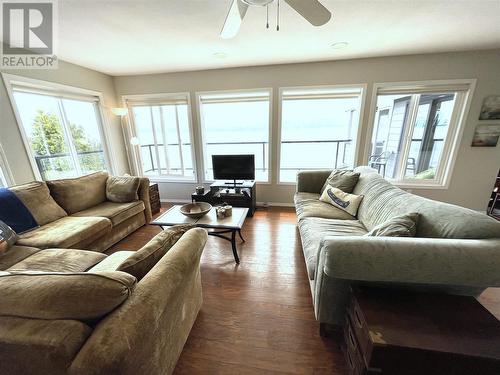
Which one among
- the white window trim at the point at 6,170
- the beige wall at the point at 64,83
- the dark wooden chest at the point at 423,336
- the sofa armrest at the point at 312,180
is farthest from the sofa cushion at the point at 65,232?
the sofa armrest at the point at 312,180

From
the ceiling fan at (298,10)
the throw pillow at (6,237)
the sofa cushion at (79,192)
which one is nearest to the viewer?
the ceiling fan at (298,10)

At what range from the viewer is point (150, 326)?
0.76m

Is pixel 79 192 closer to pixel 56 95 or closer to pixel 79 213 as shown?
pixel 79 213

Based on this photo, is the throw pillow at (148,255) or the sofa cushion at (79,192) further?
the sofa cushion at (79,192)

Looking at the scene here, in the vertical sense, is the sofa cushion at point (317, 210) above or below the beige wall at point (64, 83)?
below

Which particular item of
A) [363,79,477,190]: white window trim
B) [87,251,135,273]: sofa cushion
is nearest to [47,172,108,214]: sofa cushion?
[87,251,135,273]: sofa cushion

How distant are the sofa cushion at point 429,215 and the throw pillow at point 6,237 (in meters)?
3.01

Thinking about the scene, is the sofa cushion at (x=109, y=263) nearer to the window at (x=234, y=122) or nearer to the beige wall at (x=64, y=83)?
the beige wall at (x=64, y=83)

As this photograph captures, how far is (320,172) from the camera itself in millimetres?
2887

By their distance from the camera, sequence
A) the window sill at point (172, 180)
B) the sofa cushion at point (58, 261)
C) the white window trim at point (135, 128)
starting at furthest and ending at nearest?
the window sill at point (172, 180) → the white window trim at point (135, 128) → the sofa cushion at point (58, 261)

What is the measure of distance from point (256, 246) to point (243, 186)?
1126 mm

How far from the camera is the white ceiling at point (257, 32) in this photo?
169 centimetres

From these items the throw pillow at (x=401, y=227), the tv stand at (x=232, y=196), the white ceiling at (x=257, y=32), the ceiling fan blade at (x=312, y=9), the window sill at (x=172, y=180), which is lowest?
the tv stand at (x=232, y=196)

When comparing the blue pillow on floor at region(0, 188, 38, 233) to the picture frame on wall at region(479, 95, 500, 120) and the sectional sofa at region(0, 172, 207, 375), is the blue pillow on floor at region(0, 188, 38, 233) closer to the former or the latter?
the sectional sofa at region(0, 172, 207, 375)
